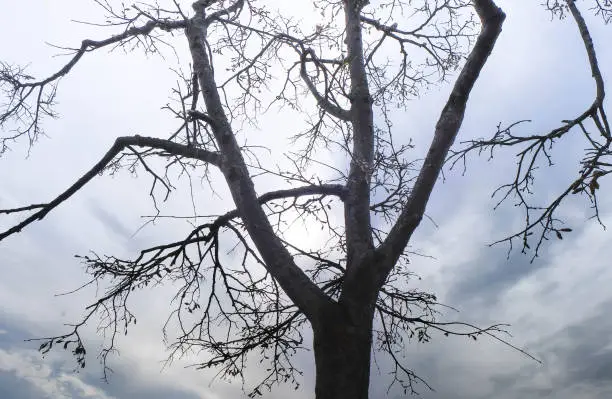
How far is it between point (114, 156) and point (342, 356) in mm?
2566

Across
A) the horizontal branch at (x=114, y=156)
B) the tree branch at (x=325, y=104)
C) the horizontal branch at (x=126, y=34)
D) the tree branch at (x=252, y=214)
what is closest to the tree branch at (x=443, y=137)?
the tree branch at (x=252, y=214)

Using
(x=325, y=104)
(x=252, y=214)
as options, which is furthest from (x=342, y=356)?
(x=325, y=104)

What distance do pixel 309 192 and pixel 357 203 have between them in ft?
1.50

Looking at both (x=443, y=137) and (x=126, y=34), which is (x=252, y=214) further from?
(x=126, y=34)

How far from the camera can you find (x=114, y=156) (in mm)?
4023

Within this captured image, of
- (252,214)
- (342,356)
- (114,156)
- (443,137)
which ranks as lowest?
(342,356)

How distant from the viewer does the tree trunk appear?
9.51ft

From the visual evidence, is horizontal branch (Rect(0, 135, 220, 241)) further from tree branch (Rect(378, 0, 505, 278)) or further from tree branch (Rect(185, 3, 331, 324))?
tree branch (Rect(378, 0, 505, 278))

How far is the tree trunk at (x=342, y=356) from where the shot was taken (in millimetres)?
2898

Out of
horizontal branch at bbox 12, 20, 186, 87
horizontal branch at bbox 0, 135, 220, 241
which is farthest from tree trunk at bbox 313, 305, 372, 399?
horizontal branch at bbox 12, 20, 186, 87

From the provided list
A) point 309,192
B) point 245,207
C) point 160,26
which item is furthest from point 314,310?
point 160,26

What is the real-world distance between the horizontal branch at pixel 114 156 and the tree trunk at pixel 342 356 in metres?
1.68

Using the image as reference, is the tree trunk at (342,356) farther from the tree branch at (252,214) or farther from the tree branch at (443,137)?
the tree branch at (443,137)

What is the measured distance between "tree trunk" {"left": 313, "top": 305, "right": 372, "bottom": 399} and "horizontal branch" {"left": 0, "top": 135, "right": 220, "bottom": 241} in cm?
168
